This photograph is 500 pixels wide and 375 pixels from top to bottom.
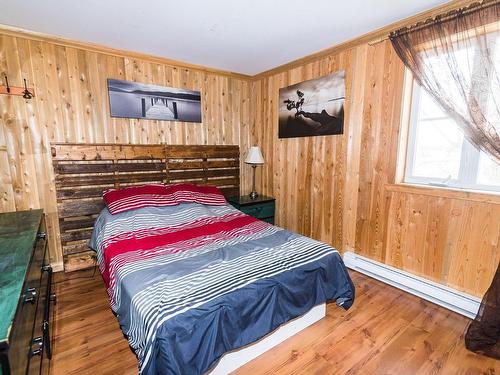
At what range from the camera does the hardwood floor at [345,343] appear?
59.5 inches

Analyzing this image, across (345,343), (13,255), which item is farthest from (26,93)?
(345,343)

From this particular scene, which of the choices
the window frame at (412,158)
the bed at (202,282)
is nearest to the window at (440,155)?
the window frame at (412,158)

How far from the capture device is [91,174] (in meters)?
2.67

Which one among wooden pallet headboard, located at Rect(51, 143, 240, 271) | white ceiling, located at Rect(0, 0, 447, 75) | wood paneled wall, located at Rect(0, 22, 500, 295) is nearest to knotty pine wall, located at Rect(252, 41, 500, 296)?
wood paneled wall, located at Rect(0, 22, 500, 295)

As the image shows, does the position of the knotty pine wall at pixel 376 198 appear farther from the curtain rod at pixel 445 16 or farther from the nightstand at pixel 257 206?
the nightstand at pixel 257 206

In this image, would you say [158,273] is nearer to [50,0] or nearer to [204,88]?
[50,0]

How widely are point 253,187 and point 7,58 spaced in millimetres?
2880

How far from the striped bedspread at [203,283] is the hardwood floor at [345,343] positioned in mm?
240

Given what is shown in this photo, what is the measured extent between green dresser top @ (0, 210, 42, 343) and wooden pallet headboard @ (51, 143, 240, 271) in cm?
46

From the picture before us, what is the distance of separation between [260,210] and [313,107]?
1.45 m

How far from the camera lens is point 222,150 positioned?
3500 millimetres

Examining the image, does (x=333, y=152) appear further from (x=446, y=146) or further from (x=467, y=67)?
(x=467, y=67)

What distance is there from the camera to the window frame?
75.8 inches

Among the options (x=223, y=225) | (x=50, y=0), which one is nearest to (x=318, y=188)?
(x=223, y=225)
